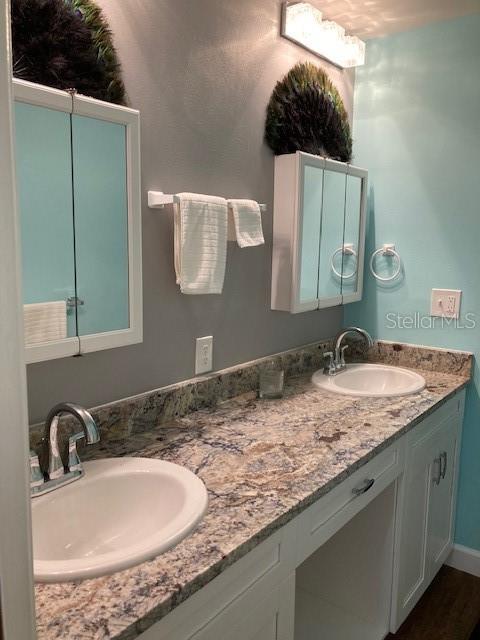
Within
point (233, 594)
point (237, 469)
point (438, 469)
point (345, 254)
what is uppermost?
point (345, 254)

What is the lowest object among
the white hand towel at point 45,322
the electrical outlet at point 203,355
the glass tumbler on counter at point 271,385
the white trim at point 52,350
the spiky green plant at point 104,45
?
the glass tumbler on counter at point 271,385

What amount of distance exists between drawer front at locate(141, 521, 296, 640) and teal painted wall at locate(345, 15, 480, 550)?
1.38 m

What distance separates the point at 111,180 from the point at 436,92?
152 centimetres

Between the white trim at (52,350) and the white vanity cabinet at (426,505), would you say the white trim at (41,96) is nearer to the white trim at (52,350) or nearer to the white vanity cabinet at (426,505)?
the white trim at (52,350)

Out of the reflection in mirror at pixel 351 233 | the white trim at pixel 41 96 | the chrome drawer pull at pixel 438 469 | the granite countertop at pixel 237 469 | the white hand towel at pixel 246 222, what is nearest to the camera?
the granite countertop at pixel 237 469

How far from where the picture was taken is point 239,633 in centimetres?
103

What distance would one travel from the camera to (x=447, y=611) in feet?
6.60

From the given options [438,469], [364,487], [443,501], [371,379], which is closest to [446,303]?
[371,379]

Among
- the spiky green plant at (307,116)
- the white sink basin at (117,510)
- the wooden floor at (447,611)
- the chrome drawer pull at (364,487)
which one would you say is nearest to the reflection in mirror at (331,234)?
the spiky green plant at (307,116)

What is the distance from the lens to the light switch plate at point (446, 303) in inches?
85.7

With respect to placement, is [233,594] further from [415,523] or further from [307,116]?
[307,116]

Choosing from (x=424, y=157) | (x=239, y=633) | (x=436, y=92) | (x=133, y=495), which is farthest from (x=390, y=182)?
(x=239, y=633)

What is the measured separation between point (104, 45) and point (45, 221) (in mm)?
478

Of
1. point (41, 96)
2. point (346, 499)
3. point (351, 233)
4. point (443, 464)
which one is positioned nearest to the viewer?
point (41, 96)
